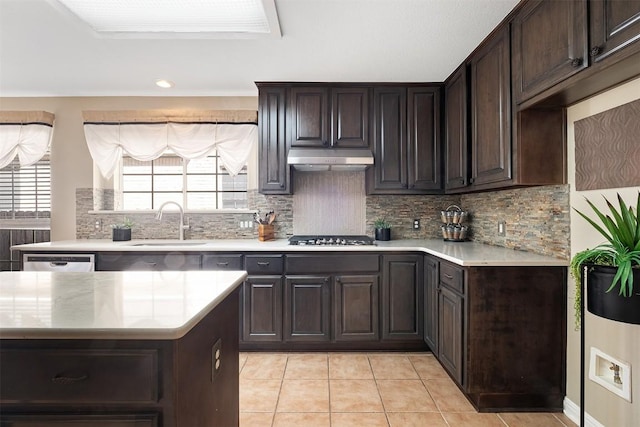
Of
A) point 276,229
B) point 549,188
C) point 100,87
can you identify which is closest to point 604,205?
point 549,188

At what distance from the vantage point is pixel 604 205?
5.91 ft

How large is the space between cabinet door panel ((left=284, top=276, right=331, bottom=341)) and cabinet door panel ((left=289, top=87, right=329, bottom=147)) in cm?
134

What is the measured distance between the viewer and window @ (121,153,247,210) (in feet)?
12.5

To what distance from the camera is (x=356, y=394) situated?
2336 mm

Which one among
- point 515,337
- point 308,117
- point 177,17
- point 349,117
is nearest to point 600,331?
point 515,337

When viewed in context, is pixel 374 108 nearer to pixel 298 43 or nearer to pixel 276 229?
pixel 298 43

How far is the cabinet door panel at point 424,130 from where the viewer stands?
10.9 ft

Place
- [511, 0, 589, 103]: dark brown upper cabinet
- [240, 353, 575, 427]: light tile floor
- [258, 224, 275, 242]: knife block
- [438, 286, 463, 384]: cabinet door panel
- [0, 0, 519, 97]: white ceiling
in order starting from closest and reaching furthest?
[511, 0, 589, 103]: dark brown upper cabinet < [240, 353, 575, 427]: light tile floor < [0, 0, 519, 97]: white ceiling < [438, 286, 463, 384]: cabinet door panel < [258, 224, 275, 242]: knife block

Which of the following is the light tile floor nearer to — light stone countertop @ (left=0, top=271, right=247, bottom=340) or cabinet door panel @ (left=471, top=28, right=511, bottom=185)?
light stone countertop @ (left=0, top=271, right=247, bottom=340)

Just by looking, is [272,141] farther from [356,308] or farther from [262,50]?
[356,308]

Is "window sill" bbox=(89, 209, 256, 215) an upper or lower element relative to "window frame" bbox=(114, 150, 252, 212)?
lower

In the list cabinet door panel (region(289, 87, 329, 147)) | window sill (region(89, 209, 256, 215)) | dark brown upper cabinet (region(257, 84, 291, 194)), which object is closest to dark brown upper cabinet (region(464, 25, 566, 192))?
cabinet door panel (region(289, 87, 329, 147))

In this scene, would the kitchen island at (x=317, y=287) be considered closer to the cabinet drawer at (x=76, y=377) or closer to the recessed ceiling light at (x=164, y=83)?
the recessed ceiling light at (x=164, y=83)

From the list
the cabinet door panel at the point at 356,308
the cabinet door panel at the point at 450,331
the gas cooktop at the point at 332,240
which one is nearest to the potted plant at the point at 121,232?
the gas cooktop at the point at 332,240
